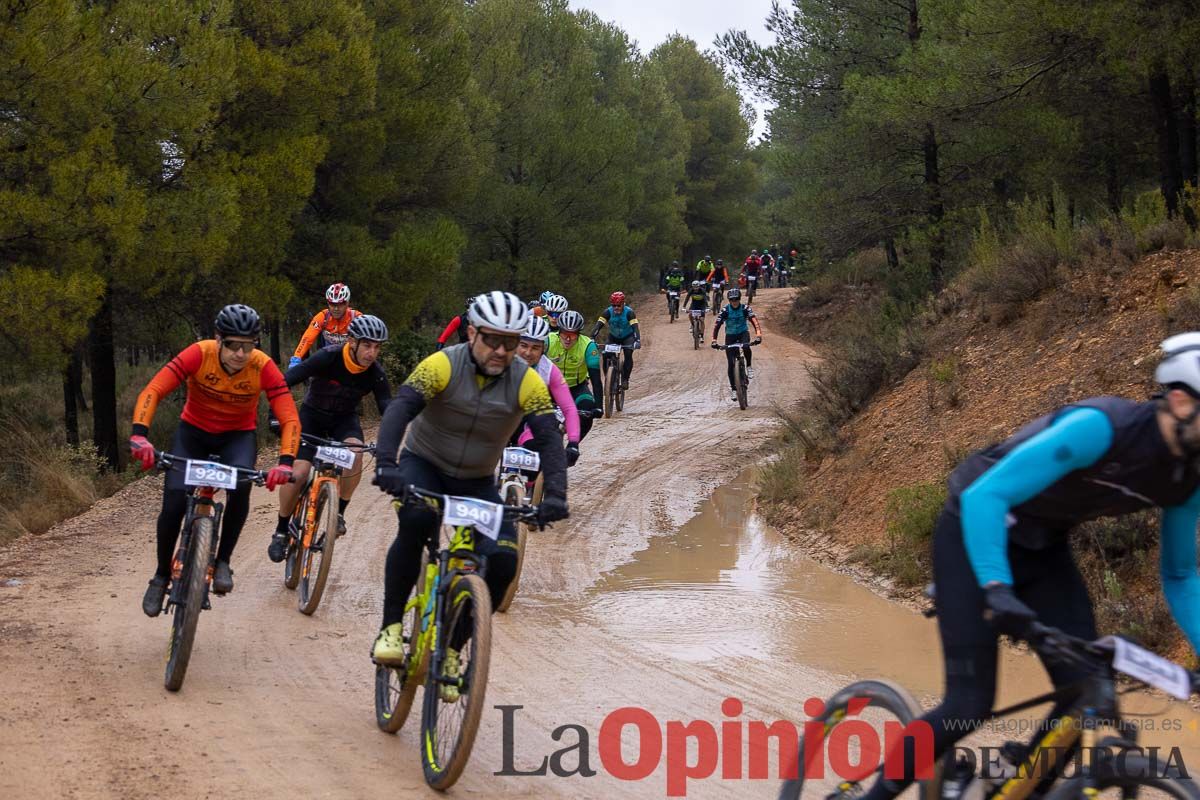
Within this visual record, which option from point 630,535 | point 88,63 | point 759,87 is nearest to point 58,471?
point 88,63

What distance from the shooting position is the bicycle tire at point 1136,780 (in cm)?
321

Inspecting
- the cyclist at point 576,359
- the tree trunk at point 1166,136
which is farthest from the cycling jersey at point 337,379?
the tree trunk at point 1166,136

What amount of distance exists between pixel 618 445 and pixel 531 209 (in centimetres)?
1456

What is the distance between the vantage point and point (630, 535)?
12570 millimetres

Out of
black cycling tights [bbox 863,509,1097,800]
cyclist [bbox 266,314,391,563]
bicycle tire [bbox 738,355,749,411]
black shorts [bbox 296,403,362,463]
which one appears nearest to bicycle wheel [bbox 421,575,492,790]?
black cycling tights [bbox 863,509,1097,800]

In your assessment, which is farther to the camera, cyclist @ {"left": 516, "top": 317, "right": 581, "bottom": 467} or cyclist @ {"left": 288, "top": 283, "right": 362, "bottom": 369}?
cyclist @ {"left": 288, "top": 283, "right": 362, "bottom": 369}

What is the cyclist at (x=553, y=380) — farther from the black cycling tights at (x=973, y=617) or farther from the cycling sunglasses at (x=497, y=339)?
the black cycling tights at (x=973, y=617)

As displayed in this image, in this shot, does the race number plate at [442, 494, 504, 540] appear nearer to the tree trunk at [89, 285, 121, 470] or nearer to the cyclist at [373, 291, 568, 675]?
the cyclist at [373, 291, 568, 675]

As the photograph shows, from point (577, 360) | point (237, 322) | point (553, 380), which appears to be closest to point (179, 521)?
point (237, 322)

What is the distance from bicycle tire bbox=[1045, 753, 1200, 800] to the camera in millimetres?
3209

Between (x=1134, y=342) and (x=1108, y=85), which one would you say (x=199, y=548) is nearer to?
(x=1134, y=342)

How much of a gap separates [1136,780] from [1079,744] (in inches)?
10.3

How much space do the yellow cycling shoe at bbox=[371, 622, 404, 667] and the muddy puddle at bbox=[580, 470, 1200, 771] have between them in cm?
255

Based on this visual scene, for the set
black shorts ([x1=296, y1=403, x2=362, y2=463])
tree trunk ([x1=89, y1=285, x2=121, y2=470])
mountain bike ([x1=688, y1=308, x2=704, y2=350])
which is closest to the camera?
black shorts ([x1=296, y1=403, x2=362, y2=463])
